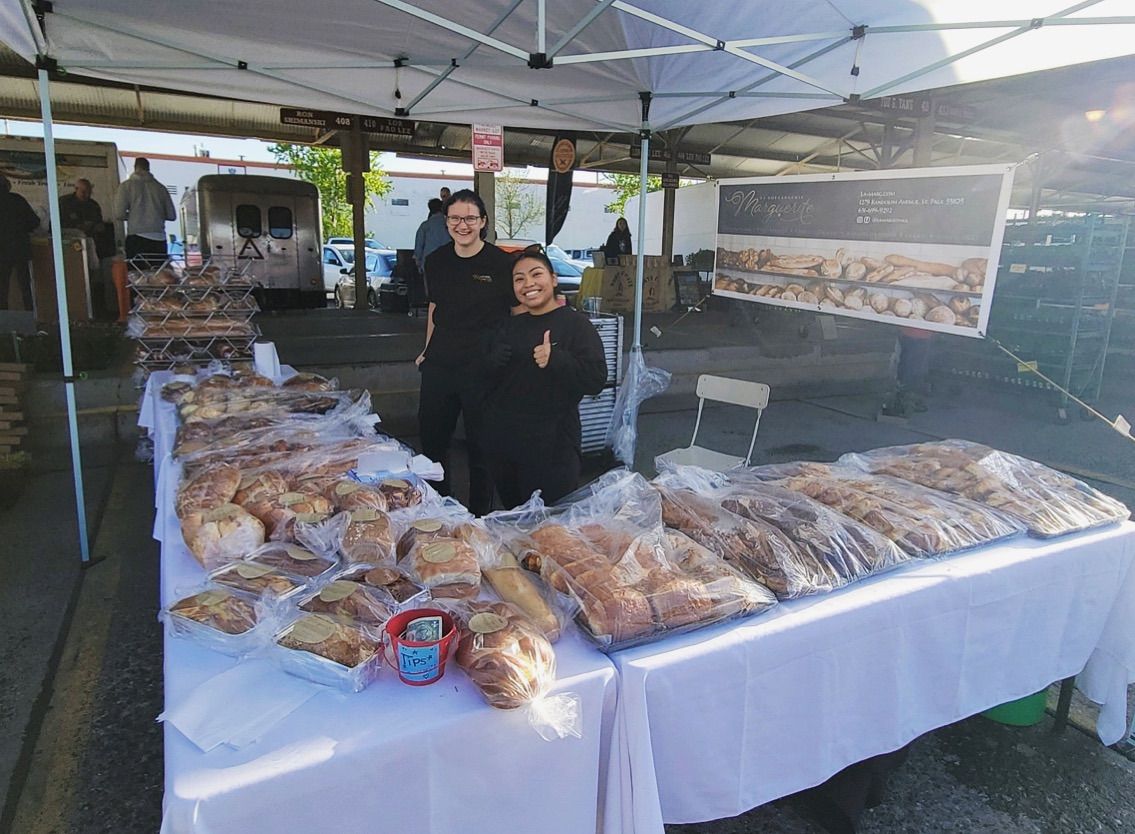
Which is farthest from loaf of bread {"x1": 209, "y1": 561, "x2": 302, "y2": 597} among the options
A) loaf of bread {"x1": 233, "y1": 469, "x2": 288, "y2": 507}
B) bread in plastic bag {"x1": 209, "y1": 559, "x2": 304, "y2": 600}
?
loaf of bread {"x1": 233, "y1": 469, "x2": 288, "y2": 507}

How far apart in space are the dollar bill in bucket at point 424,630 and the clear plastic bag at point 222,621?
292 millimetres

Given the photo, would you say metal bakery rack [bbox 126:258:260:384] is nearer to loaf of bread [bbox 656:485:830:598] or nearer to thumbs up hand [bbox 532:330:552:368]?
thumbs up hand [bbox 532:330:552:368]

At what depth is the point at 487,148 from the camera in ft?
15.0

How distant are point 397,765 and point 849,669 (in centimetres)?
114

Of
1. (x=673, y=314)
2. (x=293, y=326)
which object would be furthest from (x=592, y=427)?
(x=673, y=314)

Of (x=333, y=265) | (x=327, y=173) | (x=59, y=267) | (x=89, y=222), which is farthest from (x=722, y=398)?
(x=327, y=173)

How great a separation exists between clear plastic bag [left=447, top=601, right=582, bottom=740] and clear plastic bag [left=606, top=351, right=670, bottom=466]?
391cm

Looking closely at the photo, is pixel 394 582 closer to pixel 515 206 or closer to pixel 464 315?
pixel 464 315

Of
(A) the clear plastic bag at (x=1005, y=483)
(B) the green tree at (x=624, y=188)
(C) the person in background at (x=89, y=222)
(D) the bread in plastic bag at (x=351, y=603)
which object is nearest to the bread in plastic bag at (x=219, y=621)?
(D) the bread in plastic bag at (x=351, y=603)

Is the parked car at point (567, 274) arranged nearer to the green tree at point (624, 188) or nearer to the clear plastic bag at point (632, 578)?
the green tree at point (624, 188)

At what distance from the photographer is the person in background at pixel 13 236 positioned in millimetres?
6586

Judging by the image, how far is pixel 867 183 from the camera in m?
3.59

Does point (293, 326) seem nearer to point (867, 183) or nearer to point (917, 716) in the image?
point (867, 183)

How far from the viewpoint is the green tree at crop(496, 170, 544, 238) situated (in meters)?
32.4
